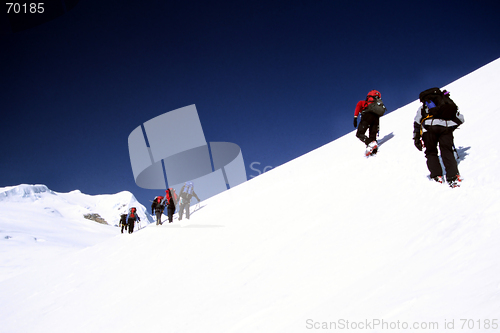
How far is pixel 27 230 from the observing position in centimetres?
2667

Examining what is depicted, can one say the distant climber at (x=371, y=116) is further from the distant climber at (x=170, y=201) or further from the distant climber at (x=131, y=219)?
the distant climber at (x=131, y=219)

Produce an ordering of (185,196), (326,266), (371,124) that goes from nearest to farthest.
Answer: (326,266) < (371,124) < (185,196)

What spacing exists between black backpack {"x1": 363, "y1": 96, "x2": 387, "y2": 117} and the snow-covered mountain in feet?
53.9

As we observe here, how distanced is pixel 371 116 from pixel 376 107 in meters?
0.26

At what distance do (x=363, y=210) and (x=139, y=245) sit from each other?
268 inches

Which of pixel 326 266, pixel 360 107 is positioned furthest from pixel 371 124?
pixel 326 266

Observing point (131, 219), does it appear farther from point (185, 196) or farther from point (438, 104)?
point (438, 104)

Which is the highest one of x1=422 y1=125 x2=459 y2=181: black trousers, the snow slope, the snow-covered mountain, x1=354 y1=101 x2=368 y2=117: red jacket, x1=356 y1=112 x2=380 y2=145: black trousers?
the snow-covered mountain

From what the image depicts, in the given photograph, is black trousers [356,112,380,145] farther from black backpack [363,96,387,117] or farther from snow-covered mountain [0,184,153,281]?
snow-covered mountain [0,184,153,281]

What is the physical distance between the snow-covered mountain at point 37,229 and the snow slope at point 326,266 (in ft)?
35.2

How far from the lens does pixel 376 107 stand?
7.26 m

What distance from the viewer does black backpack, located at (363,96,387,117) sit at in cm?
725

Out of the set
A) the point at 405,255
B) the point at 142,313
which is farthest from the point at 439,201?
the point at 142,313

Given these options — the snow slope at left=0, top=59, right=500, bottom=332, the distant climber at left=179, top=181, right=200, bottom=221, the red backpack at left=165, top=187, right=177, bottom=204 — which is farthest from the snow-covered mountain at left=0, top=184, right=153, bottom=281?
the snow slope at left=0, top=59, right=500, bottom=332
